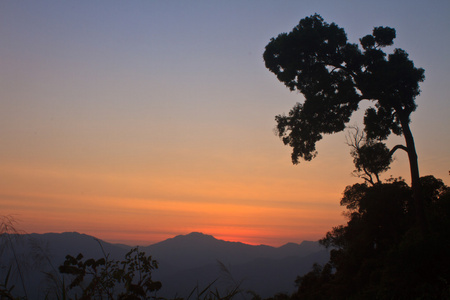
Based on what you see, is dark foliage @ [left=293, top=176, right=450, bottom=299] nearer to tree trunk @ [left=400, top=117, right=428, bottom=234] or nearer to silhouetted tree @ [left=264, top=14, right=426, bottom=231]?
tree trunk @ [left=400, top=117, right=428, bottom=234]

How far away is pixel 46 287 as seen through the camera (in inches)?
194

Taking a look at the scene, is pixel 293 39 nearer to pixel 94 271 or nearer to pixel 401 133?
pixel 401 133

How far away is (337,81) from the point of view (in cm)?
2323

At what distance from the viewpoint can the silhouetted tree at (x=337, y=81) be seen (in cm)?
2209

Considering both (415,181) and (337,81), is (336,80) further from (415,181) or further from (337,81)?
(415,181)

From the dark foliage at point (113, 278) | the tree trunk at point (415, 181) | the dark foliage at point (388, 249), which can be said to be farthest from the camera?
the tree trunk at point (415, 181)

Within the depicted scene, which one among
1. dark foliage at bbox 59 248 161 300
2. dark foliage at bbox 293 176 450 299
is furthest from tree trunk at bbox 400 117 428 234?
dark foliage at bbox 59 248 161 300

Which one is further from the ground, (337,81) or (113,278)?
(337,81)

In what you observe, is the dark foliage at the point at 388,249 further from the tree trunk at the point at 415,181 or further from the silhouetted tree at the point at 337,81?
the silhouetted tree at the point at 337,81

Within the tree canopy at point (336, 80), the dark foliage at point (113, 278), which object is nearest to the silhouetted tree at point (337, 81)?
the tree canopy at point (336, 80)

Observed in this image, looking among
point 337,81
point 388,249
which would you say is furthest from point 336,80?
point 388,249

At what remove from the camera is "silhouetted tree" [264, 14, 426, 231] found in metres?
22.1

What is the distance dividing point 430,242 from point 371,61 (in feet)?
37.6

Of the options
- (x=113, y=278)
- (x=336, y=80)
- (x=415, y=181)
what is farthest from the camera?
(x=336, y=80)
